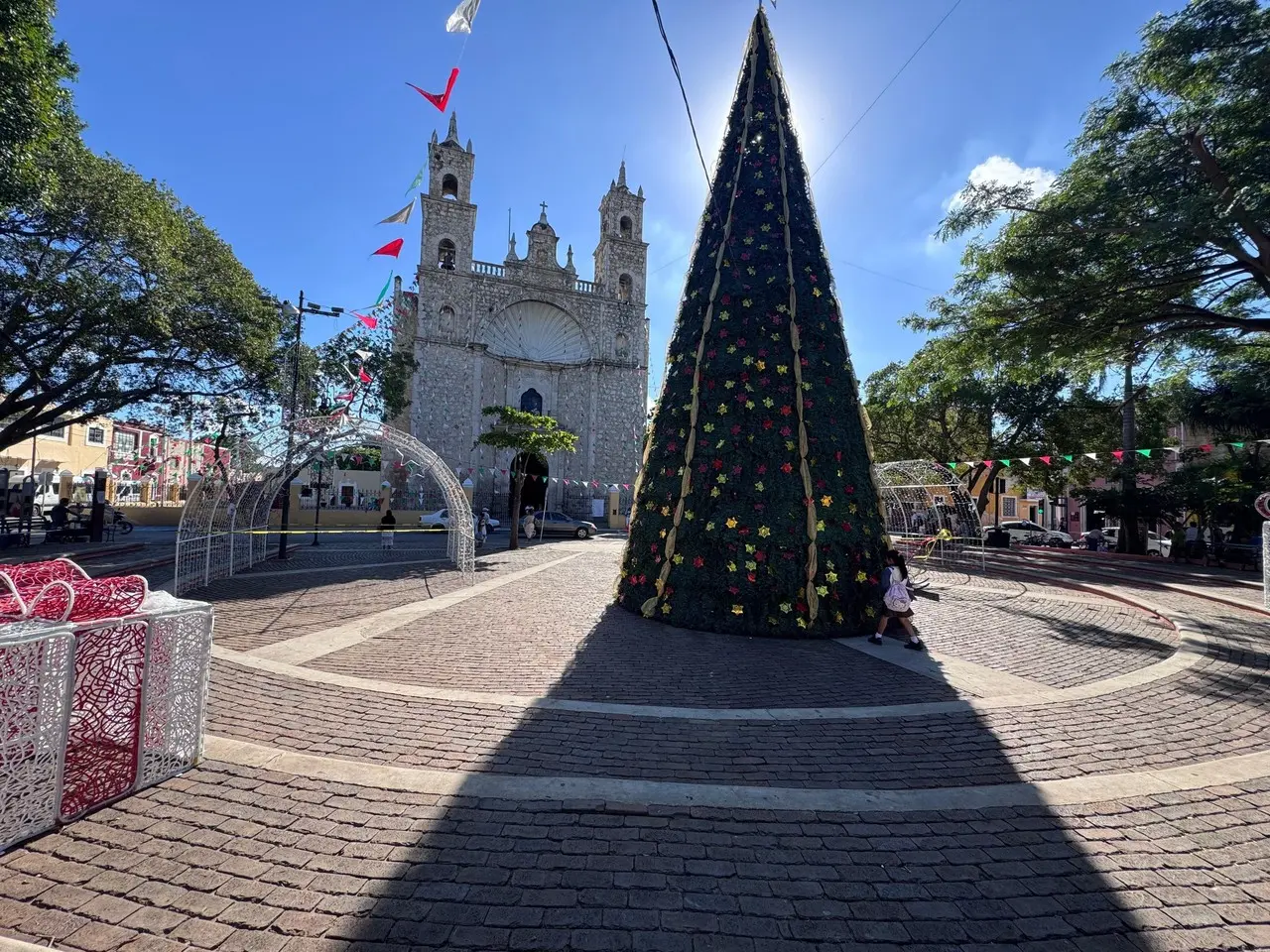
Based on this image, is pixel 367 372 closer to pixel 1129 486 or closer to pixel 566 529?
pixel 566 529

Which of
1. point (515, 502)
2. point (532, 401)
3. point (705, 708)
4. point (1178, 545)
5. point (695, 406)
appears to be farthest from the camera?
point (532, 401)

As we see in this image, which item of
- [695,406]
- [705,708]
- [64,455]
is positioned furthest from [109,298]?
[64,455]

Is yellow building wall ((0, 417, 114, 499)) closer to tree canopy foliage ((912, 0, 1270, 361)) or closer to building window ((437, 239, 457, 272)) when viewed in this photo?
building window ((437, 239, 457, 272))

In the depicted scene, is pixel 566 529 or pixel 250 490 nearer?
pixel 250 490

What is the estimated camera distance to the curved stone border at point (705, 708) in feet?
16.1

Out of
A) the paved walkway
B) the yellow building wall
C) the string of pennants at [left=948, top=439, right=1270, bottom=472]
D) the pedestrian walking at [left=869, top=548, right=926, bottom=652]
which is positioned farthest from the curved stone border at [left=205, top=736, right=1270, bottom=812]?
the yellow building wall

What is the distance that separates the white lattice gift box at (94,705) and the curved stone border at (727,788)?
50cm

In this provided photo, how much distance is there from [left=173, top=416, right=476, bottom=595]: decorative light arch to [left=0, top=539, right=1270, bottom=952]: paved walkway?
5904 millimetres

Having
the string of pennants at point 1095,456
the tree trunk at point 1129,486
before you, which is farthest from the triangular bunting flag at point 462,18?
the tree trunk at point 1129,486

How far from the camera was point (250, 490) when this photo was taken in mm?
13984

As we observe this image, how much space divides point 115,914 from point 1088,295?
19.4 metres

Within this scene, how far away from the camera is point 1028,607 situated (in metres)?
10.3

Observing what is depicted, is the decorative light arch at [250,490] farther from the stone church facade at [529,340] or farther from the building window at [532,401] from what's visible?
the building window at [532,401]

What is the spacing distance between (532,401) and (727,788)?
1465 inches
